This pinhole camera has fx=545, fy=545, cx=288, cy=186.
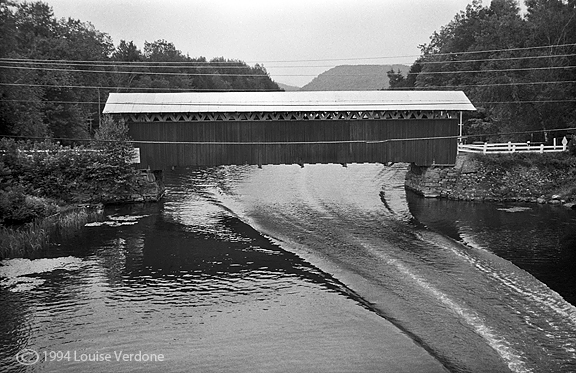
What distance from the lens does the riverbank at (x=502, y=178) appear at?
112 feet

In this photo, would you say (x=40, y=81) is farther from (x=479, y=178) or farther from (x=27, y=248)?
(x=479, y=178)

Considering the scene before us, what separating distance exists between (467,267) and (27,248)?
18.8 metres

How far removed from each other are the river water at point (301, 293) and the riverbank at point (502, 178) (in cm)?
230

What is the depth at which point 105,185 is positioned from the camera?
33844 millimetres

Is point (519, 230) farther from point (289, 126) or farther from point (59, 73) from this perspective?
point (59, 73)

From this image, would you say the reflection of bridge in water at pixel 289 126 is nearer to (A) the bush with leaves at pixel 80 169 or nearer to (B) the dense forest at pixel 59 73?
(A) the bush with leaves at pixel 80 169

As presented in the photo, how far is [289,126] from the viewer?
33.9 m

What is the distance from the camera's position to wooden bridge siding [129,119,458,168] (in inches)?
1320

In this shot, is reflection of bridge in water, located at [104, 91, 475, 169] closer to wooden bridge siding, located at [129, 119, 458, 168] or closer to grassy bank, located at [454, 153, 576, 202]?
wooden bridge siding, located at [129, 119, 458, 168]

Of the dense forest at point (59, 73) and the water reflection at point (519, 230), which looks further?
the dense forest at point (59, 73)

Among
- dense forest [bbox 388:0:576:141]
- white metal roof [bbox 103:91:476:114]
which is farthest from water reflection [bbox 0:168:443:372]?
dense forest [bbox 388:0:576:141]

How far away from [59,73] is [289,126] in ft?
93.5

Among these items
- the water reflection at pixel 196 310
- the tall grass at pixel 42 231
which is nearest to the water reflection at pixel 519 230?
the water reflection at pixel 196 310

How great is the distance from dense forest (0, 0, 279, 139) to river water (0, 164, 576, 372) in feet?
50.7
